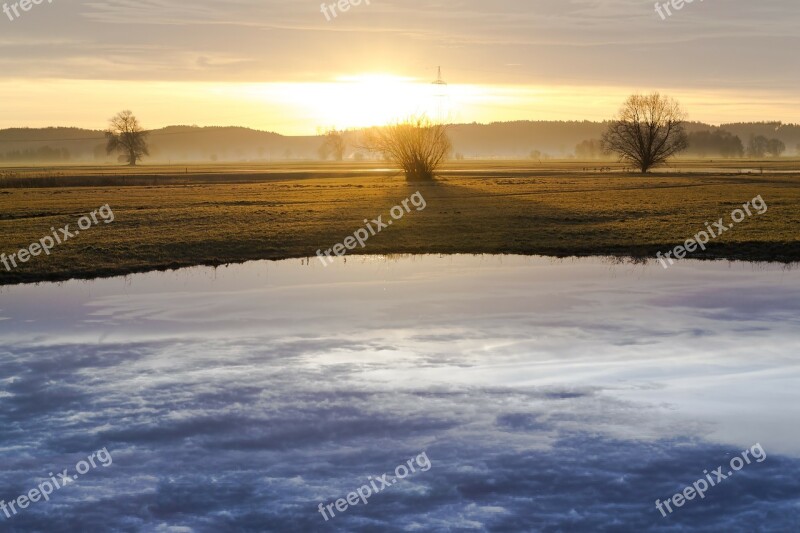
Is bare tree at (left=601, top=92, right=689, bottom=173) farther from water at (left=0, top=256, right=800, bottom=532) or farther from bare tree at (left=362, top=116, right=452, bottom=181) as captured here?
water at (left=0, top=256, right=800, bottom=532)

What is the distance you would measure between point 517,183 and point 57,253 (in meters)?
45.4

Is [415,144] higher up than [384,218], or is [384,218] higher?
[415,144]

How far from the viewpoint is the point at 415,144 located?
69.2m

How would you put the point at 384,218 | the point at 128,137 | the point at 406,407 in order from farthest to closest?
1. the point at 128,137
2. the point at 384,218
3. the point at 406,407

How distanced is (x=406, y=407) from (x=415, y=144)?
58.8 m

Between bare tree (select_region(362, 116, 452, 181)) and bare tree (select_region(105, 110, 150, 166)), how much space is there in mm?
127722

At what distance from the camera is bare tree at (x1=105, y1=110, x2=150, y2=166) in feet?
600

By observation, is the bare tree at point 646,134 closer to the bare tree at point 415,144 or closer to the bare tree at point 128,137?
the bare tree at point 415,144

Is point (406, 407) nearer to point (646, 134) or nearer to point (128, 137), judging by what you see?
point (646, 134)

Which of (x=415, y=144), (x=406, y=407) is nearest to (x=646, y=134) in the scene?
(x=415, y=144)

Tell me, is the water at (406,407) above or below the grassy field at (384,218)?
below

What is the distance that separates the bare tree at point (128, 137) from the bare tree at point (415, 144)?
128m

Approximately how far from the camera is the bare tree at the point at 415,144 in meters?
68.8

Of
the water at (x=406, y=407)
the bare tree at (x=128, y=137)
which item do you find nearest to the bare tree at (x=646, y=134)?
the water at (x=406, y=407)
